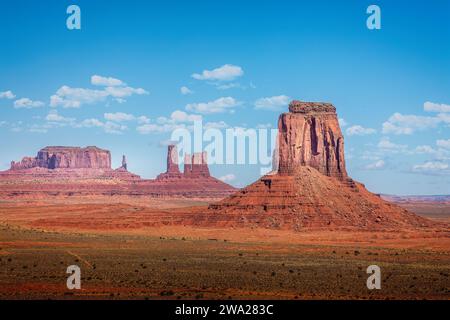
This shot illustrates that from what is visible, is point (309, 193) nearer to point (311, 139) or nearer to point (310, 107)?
point (311, 139)

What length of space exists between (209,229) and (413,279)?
49368 mm

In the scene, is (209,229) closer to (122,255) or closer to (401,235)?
(401,235)

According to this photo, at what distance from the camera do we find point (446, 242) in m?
76.4

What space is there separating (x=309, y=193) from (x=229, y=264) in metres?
42.6

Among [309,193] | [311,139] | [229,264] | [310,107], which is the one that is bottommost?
[229,264]

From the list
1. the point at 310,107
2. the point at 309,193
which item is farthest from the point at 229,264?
the point at 310,107

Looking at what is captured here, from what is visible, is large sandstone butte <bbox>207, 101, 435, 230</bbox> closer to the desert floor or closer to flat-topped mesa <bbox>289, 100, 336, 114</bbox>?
flat-topped mesa <bbox>289, 100, 336, 114</bbox>

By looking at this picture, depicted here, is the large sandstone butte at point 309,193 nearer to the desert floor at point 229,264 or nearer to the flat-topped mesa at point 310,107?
the flat-topped mesa at point 310,107

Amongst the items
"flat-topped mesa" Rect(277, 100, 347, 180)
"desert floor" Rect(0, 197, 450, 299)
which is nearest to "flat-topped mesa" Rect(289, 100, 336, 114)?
"flat-topped mesa" Rect(277, 100, 347, 180)

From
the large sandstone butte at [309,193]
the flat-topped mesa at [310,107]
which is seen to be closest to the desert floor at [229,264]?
the large sandstone butte at [309,193]

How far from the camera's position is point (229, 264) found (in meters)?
50.8
